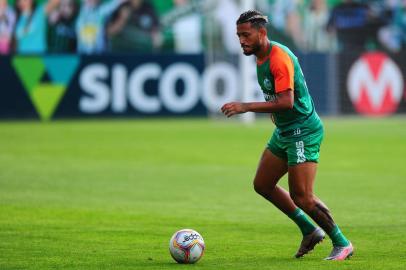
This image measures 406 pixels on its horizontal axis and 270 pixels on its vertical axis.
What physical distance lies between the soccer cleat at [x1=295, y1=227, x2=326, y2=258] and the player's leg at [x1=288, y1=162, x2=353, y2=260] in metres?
0.22

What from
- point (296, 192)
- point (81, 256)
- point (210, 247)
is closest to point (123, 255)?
point (81, 256)

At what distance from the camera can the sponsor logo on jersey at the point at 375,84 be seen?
1252 inches

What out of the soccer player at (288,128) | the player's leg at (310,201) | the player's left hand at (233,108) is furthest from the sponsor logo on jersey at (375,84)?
the player's left hand at (233,108)

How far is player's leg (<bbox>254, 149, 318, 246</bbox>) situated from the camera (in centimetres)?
973

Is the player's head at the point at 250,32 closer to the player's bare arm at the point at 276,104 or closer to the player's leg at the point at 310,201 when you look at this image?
the player's bare arm at the point at 276,104

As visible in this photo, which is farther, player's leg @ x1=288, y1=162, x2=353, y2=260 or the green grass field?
the green grass field

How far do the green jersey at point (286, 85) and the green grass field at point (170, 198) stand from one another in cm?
128

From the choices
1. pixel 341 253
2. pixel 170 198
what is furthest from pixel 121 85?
pixel 341 253

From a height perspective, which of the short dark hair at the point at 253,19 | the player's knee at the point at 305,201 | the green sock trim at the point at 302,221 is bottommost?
the green sock trim at the point at 302,221

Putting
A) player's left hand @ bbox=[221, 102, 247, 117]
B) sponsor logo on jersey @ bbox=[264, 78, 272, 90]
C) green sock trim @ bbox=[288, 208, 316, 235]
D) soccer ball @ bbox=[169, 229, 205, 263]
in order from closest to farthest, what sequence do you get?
player's left hand @ bbox=[221, 102, 247, 117]
soccer ball @ bbox=[169, 229, 205, 263]
sponsor logo on jersey @ bbox=[264, 78, 272, 90]
green sock trim @ bbox=[288, 208, 316, 235]

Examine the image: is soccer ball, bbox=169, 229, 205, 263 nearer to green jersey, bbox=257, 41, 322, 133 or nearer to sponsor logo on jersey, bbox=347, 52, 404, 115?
green jersey, bbox=257, 41, 322, 133

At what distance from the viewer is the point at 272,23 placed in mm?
33344

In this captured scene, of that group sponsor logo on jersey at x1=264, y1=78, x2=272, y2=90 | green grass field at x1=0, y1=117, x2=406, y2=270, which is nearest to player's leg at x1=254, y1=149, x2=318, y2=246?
green grass field at x1=0, y1=117, x2=406, y2=270

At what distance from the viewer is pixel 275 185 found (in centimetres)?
979
